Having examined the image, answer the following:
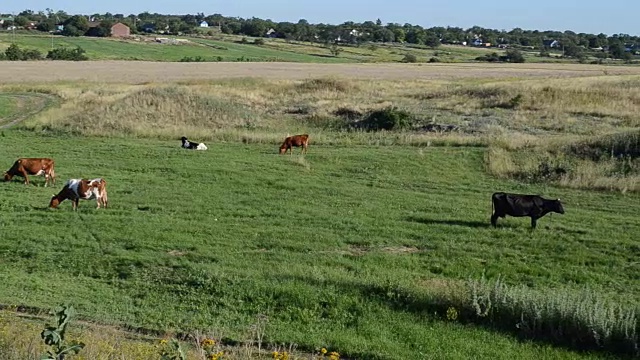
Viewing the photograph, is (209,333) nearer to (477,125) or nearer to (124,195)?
(124,195)

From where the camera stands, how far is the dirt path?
4976 cm

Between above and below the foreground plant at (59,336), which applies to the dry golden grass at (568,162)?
below

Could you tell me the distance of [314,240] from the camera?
20.1m

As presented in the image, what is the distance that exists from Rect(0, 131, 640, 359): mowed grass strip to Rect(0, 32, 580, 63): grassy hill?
10136 cm

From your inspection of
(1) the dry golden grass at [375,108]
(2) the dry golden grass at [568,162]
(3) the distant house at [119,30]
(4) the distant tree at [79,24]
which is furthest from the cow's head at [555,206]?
(4) the distant tree at [79,24]

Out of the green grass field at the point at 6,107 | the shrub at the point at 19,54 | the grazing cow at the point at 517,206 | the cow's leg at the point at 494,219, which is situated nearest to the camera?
the grazing cow at the point at 517,206

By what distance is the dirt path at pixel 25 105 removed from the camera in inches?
1959

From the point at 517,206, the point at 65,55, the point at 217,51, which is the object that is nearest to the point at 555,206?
the point at 517,206

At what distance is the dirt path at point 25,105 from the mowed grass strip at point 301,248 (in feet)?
58.5

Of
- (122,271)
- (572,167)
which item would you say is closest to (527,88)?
(572,167)

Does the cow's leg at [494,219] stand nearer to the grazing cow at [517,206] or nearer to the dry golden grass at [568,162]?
the grazing cow at [517,206]

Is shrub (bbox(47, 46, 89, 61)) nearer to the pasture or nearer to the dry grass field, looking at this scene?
the dry grass field

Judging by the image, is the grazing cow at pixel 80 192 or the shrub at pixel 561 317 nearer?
the shrub at pixel 561 317

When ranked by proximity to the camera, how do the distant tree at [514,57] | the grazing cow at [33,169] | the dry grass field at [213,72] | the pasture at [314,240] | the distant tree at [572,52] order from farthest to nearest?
the distant tree at [572,52]
the distant tree at [514,57]
the dry grass field at [213,72]
the grazing cow at [33,169]
the pasture at [314,240]
